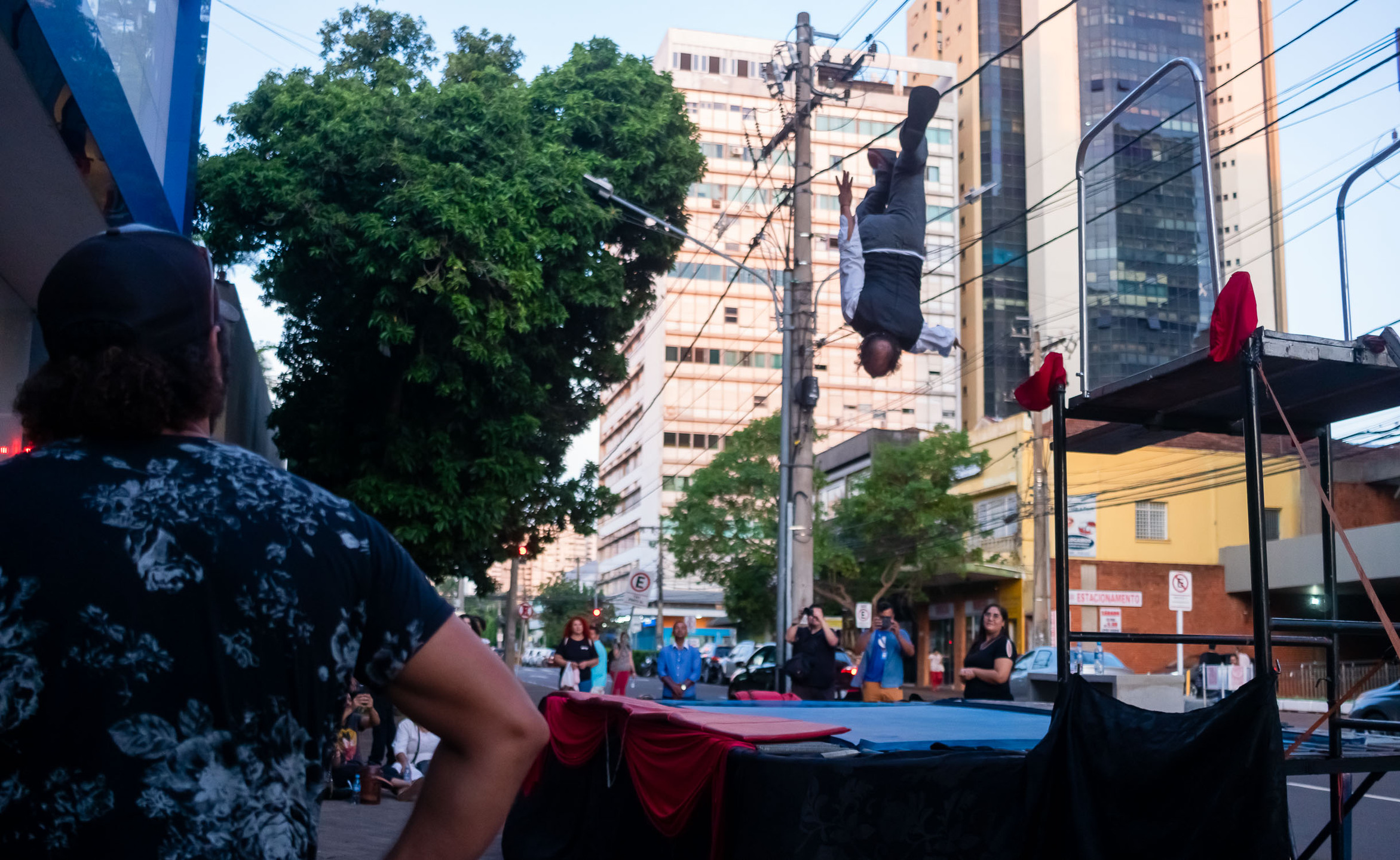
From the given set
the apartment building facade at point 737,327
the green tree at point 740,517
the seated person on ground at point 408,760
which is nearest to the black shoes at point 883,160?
the seated person on ground at point 408,760

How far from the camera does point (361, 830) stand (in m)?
9.59

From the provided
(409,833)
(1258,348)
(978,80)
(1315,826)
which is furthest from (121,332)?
(978,80)

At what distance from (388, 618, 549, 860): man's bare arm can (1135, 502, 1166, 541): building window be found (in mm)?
42184

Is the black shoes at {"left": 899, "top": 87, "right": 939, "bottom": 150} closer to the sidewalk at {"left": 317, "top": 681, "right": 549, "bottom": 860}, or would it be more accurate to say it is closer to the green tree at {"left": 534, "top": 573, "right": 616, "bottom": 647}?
the sidewalk at {"left": 317, "top": 681, "right": 549, "bottom": 860}

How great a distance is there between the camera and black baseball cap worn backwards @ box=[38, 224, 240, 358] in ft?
5.52

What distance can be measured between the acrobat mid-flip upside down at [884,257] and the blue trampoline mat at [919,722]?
16.2 ft

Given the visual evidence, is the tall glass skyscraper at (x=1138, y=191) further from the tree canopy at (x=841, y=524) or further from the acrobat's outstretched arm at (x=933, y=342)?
the acrobat's outstretched arm at (x=933, y=342)

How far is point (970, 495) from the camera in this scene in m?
45.2

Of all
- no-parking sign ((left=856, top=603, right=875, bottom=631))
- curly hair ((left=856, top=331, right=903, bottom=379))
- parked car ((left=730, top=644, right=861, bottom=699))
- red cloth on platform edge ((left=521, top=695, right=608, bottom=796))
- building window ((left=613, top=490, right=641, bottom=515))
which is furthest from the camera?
building window ((left=613, top=490, right=641, bottom=515))

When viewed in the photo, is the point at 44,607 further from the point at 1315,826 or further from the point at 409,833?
the point at 1315,826

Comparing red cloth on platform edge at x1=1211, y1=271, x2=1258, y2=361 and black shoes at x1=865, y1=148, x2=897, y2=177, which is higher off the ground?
black shoes at x1=865, y1=148, x2=897, y2=177

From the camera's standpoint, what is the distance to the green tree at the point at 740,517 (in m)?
45.3

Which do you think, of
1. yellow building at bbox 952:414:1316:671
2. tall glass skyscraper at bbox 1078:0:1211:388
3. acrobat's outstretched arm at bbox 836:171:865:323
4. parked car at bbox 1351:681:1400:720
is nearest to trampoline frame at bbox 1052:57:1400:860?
acrobat's outstretched arm at bbox 836:171:865:323

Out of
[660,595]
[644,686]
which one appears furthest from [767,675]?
[660,595]
